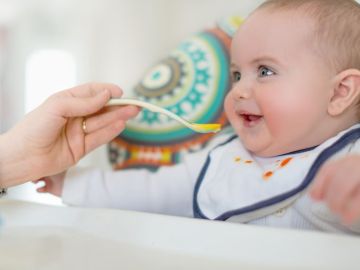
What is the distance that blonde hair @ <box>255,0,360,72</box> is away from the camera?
686 mm

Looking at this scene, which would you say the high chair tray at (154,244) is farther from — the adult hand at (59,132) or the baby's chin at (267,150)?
the baby's chin at (267,150)

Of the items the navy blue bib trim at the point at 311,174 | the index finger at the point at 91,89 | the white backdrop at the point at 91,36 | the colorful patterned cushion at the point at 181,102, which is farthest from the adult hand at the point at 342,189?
the white backdrop at the point at 91,36

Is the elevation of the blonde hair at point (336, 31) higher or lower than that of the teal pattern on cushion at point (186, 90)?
higher

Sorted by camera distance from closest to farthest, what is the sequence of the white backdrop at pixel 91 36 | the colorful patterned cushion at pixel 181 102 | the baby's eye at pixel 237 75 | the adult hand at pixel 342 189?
the adult hand at pixel 342 189 → the baby's eye at pixel 237 75 → the colorful patterned cushion at pixel 181 102 → the white backdrop at pixel 91 36

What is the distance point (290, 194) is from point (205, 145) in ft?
1.18

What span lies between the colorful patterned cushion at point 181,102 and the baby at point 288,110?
0.76ft

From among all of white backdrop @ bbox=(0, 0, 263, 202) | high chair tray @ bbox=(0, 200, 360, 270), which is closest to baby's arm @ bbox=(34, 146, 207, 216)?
high chair tray @ bbox=(0, 200, 360, 270)

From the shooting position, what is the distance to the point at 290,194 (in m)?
0.63

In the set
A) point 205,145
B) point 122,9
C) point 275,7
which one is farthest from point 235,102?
point 122,9

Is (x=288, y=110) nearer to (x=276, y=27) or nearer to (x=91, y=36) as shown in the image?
(x=276, y=27)

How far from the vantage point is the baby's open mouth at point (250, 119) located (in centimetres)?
72

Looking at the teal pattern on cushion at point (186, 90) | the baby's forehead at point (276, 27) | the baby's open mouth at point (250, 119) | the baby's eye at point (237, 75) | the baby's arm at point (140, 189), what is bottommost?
the baby's arm at point (140, 189)

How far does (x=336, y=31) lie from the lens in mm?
688

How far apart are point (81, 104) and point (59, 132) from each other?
0.20 ft
